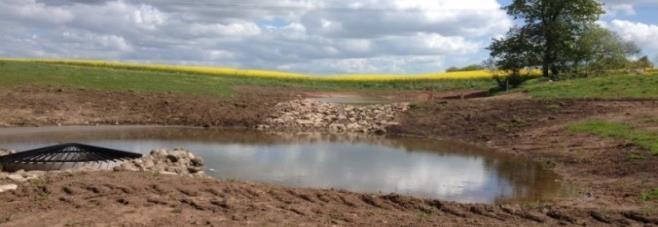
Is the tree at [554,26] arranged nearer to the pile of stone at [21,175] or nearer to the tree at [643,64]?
the tree at [643,64]

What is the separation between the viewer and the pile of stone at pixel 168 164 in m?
15.9

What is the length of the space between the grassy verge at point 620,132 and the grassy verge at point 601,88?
669cm

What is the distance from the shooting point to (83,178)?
13719 millimetres

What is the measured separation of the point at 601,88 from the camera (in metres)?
36.2

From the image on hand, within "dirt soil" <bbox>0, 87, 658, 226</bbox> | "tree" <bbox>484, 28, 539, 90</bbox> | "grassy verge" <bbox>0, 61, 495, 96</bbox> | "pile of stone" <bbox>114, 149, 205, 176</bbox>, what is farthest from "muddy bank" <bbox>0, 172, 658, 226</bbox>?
"tree" <bbox>484, 28, 539, 90</bbox>

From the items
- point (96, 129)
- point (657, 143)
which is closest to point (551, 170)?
point (657, 143)

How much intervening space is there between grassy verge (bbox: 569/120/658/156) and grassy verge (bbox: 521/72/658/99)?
6691 mm

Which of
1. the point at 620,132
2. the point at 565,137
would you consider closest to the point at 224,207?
the point at 620,132

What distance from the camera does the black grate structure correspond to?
51.3 feet

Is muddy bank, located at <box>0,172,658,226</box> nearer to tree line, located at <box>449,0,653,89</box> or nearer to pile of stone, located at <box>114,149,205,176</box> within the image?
pile of stone, located at <box>114,149,205,176</box>

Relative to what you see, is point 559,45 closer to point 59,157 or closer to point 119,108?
point 119,108

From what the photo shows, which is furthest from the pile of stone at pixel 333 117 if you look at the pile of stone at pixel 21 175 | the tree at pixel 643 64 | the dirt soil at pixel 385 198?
the tree at pixel 643 64

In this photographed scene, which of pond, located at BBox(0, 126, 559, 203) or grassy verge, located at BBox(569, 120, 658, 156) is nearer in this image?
pond, located at BBox(0, 126, 559, 203)

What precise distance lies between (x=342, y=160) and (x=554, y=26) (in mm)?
30809
